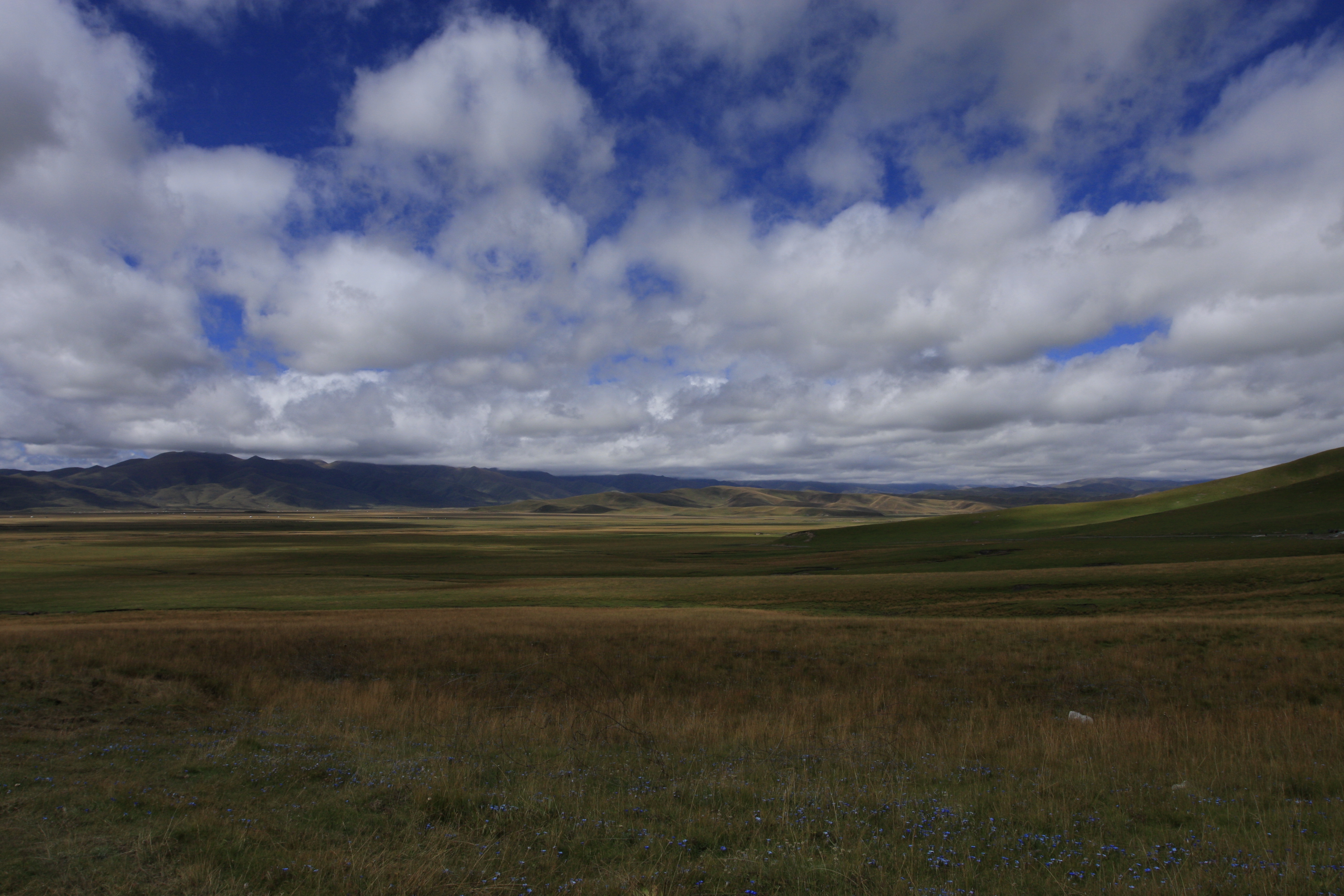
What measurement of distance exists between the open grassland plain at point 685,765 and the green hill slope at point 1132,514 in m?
87.6

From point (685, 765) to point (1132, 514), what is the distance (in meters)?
139

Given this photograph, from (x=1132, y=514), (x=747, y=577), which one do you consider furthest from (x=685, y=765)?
(x=1132, y=514)

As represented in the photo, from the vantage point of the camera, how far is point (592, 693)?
668 inches

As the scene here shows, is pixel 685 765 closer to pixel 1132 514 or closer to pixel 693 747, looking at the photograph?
pixel 693 747

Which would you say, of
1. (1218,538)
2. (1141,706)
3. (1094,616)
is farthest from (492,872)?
(1218,538)

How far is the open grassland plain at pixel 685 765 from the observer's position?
226 inches

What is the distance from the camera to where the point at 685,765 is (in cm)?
976

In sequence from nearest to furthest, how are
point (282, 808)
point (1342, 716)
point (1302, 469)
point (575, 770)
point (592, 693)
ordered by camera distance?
point (282, 808) → point (575, 770) → point (1342, 716) → point (592, 693) → point (1302, 469)

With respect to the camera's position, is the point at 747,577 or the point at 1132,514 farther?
the point at 1132,514

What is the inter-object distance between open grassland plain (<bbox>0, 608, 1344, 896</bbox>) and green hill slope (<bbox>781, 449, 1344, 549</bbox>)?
87.6m

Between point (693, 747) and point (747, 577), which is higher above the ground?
point (693, 747)

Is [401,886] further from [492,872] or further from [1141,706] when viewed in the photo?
[1141,706]

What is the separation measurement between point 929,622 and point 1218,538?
204 ft

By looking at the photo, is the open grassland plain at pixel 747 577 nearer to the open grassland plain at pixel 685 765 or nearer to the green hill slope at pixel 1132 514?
the green hill slope at pixel 1132 514
